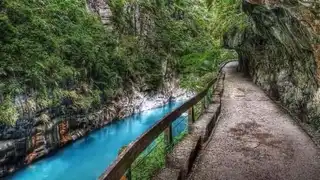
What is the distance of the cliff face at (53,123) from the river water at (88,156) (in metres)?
0.48

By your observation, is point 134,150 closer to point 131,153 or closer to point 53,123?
point 131,153

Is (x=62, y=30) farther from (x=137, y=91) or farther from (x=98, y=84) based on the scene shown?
(x=137, y=91)

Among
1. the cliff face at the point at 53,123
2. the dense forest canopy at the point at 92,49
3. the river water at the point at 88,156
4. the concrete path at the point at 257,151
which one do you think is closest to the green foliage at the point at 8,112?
the dense forest canopy at the point at 92,49

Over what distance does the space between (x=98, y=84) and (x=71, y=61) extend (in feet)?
11.4

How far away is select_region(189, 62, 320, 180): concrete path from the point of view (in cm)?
586

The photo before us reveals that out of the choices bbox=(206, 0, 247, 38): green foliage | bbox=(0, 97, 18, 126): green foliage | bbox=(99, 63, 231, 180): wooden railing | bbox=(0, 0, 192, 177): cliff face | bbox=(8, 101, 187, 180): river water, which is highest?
bbox=(206, 0, 247, 38): green foliage

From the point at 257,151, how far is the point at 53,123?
15.3m

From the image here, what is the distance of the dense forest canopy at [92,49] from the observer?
1852 cm

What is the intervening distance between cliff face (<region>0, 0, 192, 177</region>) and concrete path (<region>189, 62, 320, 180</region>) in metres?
11.4

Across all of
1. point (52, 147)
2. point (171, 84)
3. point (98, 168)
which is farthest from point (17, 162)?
point (171, 84)

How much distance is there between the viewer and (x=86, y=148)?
21.7m

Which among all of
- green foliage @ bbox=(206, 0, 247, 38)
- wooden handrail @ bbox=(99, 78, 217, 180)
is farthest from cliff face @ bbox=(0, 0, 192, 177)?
wooden handrail @ bbox=(99, 78, 217, 180)

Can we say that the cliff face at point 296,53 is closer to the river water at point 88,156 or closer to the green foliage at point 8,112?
the river water at point 88,156

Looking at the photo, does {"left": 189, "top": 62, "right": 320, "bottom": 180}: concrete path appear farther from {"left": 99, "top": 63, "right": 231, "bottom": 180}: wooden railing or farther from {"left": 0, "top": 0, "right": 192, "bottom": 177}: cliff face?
{"left": 0, "top": 0, "right": 192, "bottom": 177}: cliff face
